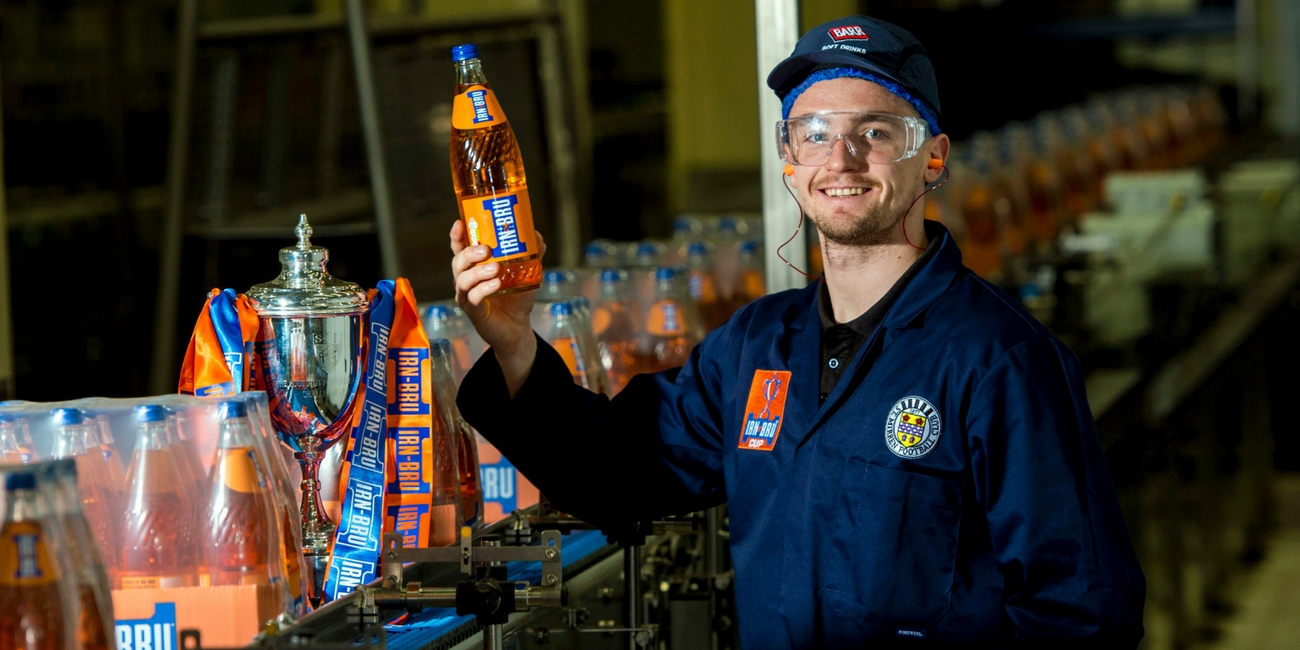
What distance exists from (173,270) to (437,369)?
209 cm

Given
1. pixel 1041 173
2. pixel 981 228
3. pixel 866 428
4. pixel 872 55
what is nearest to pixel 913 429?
pixel 866 428

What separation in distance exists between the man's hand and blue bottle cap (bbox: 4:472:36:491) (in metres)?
0.63

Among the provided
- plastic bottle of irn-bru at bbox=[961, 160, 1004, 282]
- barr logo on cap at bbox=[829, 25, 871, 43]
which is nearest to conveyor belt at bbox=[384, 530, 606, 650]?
barr logo on cap at bbox=[829, 25, 871, 43]

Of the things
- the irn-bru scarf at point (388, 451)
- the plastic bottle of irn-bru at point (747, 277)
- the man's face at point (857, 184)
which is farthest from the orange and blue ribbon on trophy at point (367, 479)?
the plastic bottle of irn-bru at point (747, 277)

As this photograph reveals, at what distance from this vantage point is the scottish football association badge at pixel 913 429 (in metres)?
1.62

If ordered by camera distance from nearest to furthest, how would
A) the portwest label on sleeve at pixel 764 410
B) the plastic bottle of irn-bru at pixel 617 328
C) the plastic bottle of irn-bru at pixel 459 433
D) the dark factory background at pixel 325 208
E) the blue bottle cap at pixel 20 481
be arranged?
the blue bottle cap at pixel 20 481 → the portwest label on sleeve at pixel 764 410 → the plastic bottle of irn-bru at pixel 459 433 → the plastic bottle of irn-bru at pixel 617 328 → the dark factory background at pixel 325 208

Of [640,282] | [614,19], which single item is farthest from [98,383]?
[614,19]

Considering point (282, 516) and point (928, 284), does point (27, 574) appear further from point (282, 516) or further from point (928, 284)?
point (928, 284)

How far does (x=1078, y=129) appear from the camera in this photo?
5430 millimetres

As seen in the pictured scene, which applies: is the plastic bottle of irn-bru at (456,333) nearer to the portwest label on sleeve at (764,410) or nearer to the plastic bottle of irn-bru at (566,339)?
the plastic bottle of irn-bru at (566,339)

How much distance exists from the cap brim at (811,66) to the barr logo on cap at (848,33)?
2cm

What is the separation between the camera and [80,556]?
1.23 meters

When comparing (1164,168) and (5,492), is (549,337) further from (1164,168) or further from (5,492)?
(1164,168)

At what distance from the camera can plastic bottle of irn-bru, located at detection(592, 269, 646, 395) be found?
249 centimetres
